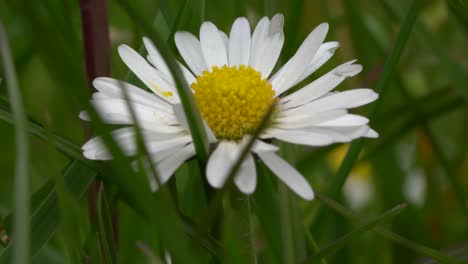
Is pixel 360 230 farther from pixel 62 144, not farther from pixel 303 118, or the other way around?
pixel 62 144

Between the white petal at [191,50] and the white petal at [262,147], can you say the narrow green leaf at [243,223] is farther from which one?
the white petal at [191,50]

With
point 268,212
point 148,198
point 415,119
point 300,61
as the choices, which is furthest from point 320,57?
point 415,119

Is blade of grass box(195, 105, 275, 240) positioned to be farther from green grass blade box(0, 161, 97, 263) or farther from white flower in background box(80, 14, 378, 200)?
green grass blade box(0, 161, 97, 263)

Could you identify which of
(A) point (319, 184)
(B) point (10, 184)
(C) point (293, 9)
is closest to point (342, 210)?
(C) point (293, 9)

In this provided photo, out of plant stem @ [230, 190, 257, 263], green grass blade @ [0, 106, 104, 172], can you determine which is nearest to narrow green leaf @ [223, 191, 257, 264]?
plant stem @ [230, 190, 257, 263]

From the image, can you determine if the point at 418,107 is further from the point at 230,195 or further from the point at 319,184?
the point at 230,195

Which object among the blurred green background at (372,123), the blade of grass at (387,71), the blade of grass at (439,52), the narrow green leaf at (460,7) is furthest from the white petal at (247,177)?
the blade of grass at (439,52)
